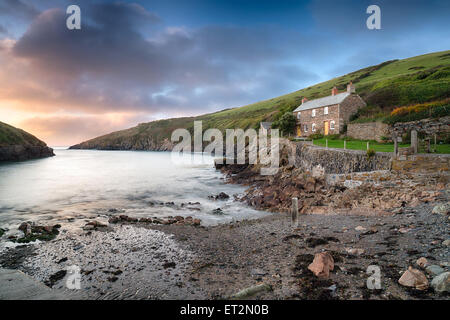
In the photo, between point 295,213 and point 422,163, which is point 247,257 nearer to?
point 295,213

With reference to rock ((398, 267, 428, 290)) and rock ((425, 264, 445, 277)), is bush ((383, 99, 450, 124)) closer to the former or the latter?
rock ((425, 264, 445, 277))

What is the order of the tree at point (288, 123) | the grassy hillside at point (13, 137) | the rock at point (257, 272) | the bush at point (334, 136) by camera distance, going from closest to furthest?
the rock at point (257, 272) → the bush at point (334, 136) → the tree at point (288, 123) → the grassy hillside at point (13, 137)

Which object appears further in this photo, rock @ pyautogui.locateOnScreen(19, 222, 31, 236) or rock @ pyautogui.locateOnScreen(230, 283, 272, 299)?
rock @ pyautogui.locateOnScreen(19, 222, 31, 236)

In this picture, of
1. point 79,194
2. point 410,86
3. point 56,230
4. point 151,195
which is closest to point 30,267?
point 56,230

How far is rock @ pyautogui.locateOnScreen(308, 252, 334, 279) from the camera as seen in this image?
6.88 meters

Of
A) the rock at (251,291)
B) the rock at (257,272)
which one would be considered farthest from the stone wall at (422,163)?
the rock at (251,291)

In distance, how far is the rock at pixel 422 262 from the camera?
6.50m

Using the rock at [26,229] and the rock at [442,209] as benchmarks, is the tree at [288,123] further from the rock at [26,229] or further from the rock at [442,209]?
the rock at [26,229]

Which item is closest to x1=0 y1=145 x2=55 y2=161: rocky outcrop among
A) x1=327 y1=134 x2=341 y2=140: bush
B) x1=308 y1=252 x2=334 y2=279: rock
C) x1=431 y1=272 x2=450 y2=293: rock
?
x1=327 y1=134 x2=341 y2=140: bush

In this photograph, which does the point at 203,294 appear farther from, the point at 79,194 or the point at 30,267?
the point at 79,194

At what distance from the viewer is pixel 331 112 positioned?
43.6 meters

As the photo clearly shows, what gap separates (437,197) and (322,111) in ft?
121

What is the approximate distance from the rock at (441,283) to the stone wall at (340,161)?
11.0 m

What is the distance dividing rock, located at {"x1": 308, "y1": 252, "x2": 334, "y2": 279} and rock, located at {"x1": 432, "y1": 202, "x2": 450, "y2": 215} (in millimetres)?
6449
